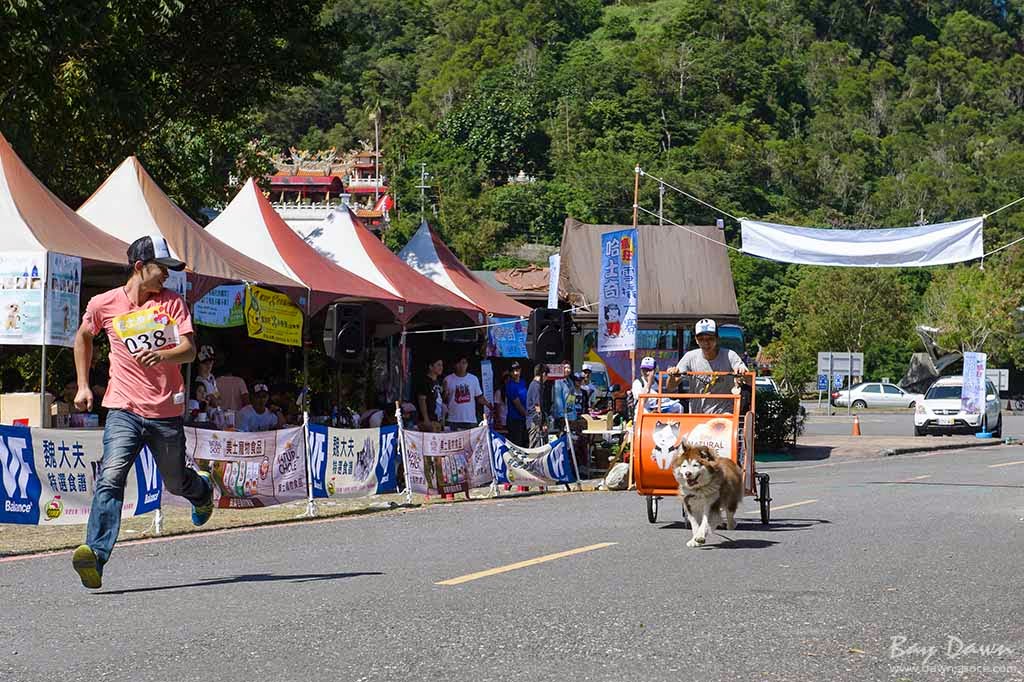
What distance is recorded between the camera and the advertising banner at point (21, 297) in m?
14.5

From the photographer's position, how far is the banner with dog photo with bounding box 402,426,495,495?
17.3 m

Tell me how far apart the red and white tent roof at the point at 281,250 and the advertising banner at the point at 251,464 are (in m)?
5.29

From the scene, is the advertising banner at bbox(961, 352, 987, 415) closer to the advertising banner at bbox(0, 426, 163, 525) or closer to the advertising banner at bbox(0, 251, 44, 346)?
the advertising banner at bbox(0, 251, 44, 346)

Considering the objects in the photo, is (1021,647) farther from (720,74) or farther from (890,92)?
(890,92)

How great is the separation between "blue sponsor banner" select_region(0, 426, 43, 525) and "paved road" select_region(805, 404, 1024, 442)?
27.9 meters

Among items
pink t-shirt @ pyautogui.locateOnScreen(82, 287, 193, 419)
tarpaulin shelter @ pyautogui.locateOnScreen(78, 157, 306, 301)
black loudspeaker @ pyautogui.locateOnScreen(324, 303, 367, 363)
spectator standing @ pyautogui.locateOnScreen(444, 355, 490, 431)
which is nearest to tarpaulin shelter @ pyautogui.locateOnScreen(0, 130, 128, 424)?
tarpaulin shelter @ pyautogui.locateOnScreen(78, 157, 306, 301)

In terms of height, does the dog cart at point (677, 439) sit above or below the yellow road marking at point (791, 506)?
above

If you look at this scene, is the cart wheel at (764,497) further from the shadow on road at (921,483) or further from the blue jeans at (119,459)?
the shadow on road at (921,483)

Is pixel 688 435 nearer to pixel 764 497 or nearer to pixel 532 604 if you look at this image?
pixel 764 497

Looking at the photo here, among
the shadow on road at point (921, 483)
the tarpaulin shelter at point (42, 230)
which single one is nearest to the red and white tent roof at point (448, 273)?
the shadow on road at point (921, 483)

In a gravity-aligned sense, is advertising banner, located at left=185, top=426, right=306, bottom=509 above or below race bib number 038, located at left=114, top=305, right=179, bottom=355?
below

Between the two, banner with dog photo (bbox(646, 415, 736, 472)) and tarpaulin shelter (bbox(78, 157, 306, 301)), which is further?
tarpaulin shelter (bbox(78, 157, 306, 301))

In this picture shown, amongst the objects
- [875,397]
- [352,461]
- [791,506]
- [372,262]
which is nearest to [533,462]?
[352,461]

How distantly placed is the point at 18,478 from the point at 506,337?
15491mm
